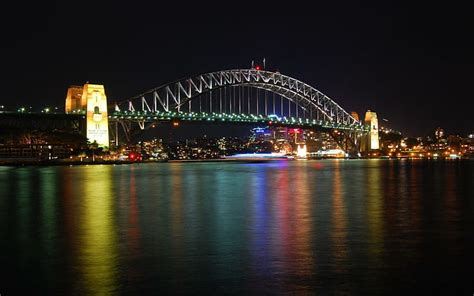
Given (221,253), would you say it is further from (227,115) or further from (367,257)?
(227,115)

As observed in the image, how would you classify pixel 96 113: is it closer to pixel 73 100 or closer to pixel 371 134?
pixel 73 100

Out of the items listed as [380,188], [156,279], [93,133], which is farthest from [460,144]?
[156,279]

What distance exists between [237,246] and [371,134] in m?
105

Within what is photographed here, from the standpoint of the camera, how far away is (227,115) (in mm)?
84938

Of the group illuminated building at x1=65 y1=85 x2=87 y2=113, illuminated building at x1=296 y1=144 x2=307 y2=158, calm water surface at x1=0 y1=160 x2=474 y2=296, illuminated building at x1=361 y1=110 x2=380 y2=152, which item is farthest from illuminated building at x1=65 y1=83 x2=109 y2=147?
illuminated building at x1=296 y1=144 x2=307 y2=158

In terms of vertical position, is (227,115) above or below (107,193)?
above

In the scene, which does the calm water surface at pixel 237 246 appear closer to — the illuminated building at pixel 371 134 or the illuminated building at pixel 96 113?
the illuminated building at pixel 96 113

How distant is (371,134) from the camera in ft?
377

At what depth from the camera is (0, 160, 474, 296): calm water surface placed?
9227 mm

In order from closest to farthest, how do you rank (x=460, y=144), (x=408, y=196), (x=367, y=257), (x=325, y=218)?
(x=367, y=257) → (x=325, y=218) → (x=408, y=196) → (x=460, y=144)

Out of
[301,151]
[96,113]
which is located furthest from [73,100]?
[301,151]

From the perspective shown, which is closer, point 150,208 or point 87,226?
point 87,226

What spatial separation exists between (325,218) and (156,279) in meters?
8.39

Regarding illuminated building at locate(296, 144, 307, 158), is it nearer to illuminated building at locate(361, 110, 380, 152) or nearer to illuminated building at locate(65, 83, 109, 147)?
illuminated building at locate(361, 110, 380, 152)
